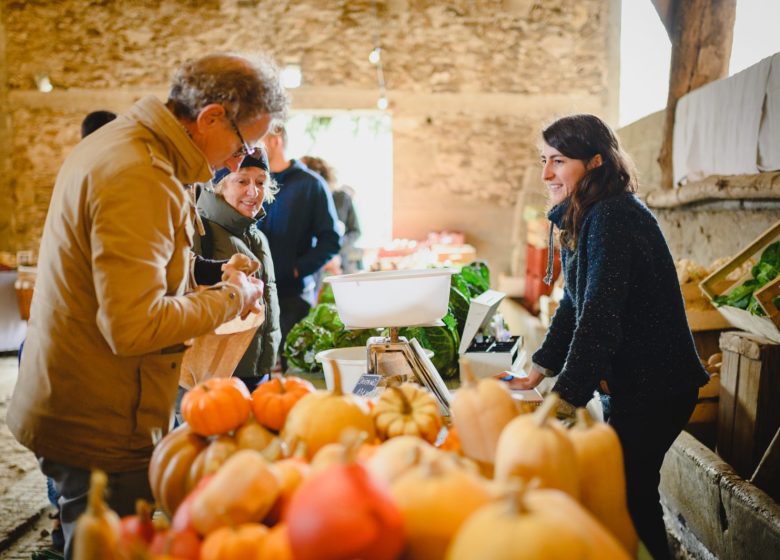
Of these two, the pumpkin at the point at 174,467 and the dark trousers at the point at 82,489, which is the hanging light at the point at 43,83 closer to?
the dark trousers at the point at 82,489

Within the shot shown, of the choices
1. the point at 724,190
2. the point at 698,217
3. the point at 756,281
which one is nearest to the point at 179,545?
the point at 756,281

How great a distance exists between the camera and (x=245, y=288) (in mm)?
1668

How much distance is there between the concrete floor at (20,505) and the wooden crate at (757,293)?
12.1 feet

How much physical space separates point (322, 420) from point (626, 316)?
1217mm

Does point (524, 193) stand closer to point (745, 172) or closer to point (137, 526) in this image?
point (745, 172)

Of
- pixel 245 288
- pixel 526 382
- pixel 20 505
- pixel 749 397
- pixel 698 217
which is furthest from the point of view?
pixel 698 217

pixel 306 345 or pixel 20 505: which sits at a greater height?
pixel 306 345

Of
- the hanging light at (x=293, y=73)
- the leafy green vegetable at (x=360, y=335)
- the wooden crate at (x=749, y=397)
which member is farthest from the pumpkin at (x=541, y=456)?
the hanging light at (x=293, y=73)

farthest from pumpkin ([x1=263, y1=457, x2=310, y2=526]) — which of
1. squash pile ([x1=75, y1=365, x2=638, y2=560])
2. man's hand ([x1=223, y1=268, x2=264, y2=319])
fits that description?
man's hand ([x1=223, y1=268, x2=264, y2=319])

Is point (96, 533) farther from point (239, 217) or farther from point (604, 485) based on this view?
point (239, 217)

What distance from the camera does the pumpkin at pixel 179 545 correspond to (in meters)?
0.90

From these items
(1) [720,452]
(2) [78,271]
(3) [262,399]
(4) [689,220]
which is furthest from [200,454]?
(4) [689,220]

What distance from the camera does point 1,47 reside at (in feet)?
27.7

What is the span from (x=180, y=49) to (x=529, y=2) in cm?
498
